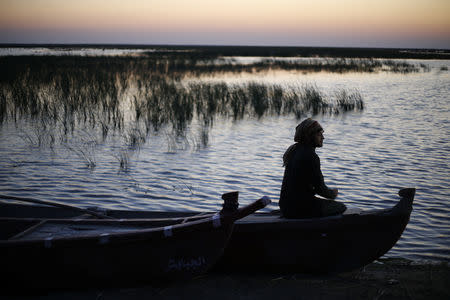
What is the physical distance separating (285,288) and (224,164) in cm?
570

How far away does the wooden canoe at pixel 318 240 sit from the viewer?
182 inches

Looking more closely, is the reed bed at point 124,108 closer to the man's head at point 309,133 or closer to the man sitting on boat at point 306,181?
the man sitting on boat at point 306,181

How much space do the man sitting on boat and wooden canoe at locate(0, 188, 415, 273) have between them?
11 cm

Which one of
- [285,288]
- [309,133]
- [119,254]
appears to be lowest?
[285,288]

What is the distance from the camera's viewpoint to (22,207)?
5922mm

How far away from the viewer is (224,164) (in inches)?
400

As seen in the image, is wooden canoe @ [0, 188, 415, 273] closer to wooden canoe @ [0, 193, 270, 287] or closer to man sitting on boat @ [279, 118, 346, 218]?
man sitting on boat @ [279, 118, 346, 218]

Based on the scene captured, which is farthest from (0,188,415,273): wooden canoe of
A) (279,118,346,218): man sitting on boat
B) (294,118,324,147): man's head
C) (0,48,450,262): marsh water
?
(0,48,450,262): marsh water

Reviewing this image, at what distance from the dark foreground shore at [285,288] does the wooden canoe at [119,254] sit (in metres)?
0.11

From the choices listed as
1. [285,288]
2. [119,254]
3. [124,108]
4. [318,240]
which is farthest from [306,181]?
[124,108]

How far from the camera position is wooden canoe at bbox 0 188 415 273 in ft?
15.1

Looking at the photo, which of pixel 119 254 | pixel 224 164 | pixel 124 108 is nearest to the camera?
pixel 119 254

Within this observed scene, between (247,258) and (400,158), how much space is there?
7.00 metres

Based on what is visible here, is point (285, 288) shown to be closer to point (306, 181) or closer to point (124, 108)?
point (306, 181)
